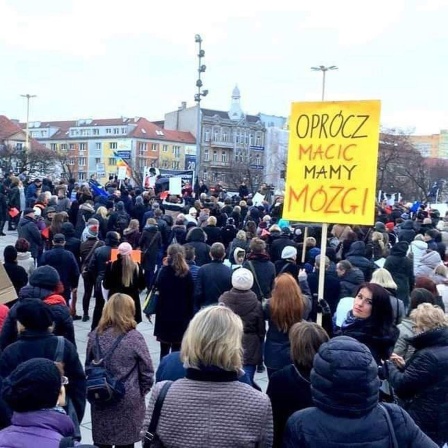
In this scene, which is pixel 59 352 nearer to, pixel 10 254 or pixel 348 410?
pixel 348 410

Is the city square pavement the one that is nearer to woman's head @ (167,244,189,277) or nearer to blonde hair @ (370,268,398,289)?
woman's head @ (167,244,189,277)

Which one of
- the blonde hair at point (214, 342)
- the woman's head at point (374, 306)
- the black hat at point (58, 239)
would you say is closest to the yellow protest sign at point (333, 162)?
Answer: the woman's head at point (374, 306)

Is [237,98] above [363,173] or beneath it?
above

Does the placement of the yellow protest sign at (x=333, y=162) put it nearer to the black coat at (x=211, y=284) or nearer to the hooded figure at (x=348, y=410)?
the black coat at (x=211, y=284)

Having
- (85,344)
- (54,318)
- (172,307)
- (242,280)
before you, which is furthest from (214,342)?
(85,344)

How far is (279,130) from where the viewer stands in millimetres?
103062

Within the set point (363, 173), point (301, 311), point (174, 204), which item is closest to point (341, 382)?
point (301, 311)

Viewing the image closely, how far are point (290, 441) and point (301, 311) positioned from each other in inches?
114

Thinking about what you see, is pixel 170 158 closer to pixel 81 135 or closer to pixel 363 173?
pixel 81 135

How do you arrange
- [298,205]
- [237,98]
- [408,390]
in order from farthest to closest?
[237,98] < [298,205] < [408,390]

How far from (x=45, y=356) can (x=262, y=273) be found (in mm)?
4201

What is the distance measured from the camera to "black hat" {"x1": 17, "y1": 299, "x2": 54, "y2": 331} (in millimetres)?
3922

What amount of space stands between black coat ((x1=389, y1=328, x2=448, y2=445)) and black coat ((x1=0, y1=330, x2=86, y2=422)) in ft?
6.83

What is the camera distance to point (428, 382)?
396cm
